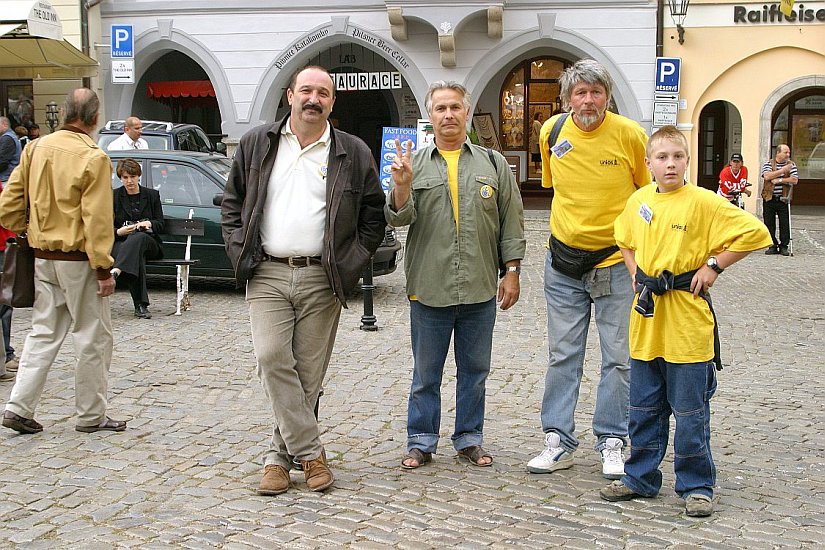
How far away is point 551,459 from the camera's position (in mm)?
5578

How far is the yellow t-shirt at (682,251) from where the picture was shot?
15.9 feet

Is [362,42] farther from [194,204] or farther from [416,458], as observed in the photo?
[416,458]

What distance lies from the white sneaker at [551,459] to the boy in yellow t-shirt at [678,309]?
1.74 feet

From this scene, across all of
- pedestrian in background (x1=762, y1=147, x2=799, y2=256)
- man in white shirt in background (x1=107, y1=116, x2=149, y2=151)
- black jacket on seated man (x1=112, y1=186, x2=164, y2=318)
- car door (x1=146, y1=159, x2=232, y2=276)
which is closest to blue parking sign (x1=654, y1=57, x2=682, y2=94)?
pedestrian in background (x1=762, y1=147, x2=799, y2=256)

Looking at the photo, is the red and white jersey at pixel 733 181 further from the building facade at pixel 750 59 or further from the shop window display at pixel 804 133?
the shop window display at pixel 804 133

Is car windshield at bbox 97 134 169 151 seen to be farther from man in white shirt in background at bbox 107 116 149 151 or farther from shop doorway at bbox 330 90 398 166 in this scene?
shop doorway at bbox 330 90 398 166

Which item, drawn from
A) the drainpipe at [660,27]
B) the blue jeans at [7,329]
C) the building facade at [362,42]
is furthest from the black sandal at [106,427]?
the drainpipe at [660,27]

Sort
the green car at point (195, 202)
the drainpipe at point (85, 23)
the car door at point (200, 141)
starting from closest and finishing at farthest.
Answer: the green car at point (195, 202)
the car door at point (200, 141)
the drainpipe at point (85, 23)

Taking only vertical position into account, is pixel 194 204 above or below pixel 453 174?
below

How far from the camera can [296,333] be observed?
5.32m

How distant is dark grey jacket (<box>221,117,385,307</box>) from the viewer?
5207 mm

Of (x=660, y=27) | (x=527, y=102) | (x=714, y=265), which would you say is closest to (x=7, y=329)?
(x=714, y=265)

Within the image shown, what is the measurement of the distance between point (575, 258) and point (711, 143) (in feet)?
69.3

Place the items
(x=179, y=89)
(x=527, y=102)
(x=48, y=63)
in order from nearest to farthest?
(x=48, y=63) < (x=179, y=89) < (x=527, y=102)
